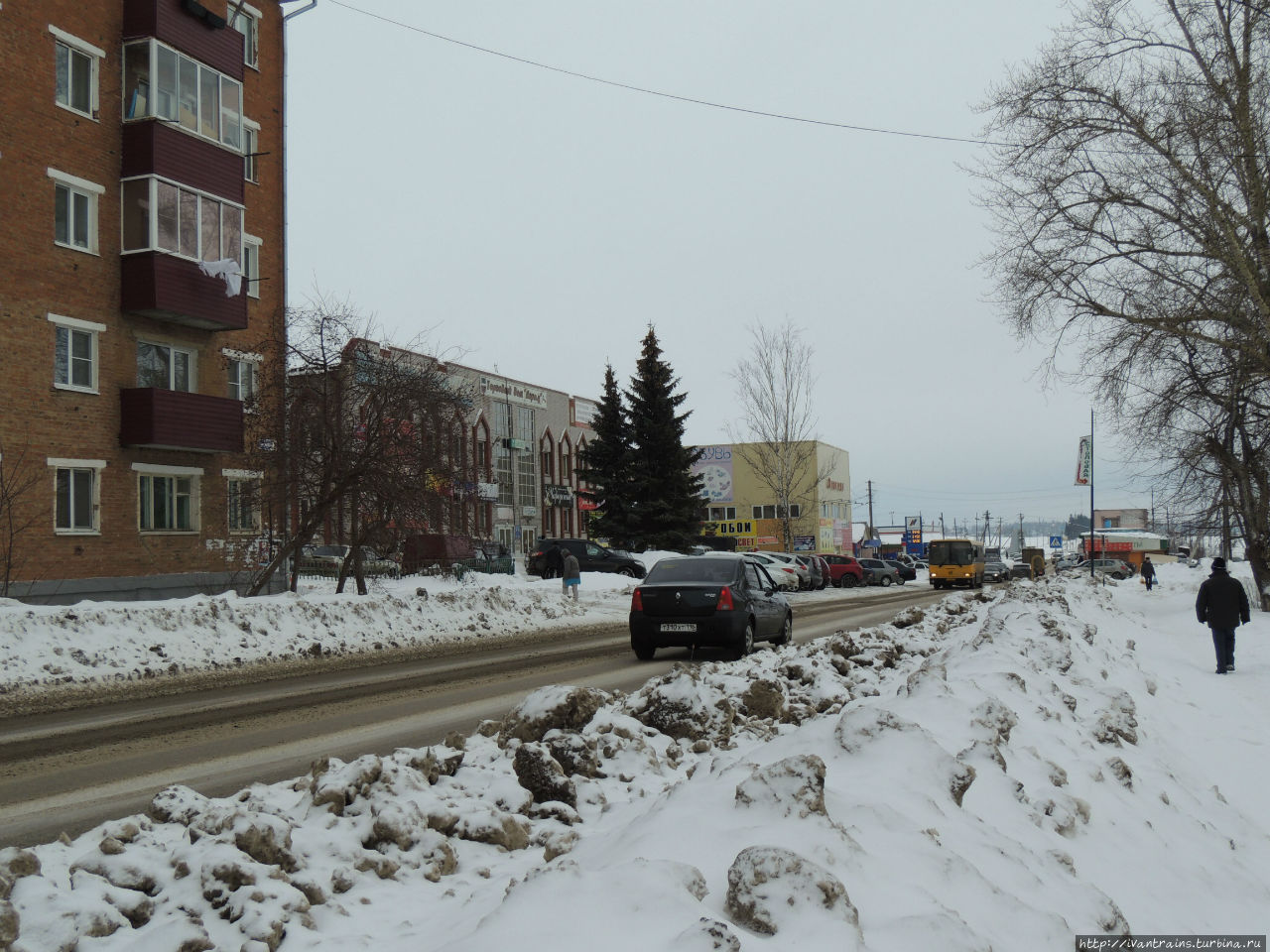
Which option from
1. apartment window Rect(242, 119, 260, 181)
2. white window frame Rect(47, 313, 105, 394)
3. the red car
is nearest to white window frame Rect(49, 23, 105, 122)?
white window frame Rect(47, 313, 105, 394)

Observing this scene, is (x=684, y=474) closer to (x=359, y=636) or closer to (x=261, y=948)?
(x=359, y=636)

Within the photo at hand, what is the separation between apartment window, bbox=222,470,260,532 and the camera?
2147 cm

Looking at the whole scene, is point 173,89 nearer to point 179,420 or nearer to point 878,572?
point 179,420

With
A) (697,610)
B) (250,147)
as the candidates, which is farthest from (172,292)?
(697,610)

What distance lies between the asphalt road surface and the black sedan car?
47 centimetres

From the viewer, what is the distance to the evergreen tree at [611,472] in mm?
50781

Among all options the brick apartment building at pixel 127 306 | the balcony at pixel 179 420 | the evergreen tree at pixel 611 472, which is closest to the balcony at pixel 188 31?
the brick apartment building at pixel 127 306

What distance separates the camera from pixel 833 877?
3.10 m

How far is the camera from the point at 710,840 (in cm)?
361

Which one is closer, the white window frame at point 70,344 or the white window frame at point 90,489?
the white window frame at point 90,489

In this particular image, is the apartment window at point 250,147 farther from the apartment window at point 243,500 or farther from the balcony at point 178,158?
the apartment window at point 243,500

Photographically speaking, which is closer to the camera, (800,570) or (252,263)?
(252,263)

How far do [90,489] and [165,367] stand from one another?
3893 mm

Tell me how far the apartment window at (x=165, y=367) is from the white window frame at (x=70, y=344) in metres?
1.22
